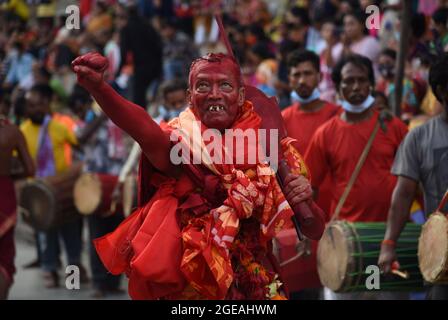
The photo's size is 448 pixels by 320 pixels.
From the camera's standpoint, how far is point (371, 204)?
8211 mm

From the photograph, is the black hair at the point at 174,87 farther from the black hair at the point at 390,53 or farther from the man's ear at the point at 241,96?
the man's ear at the point at 241,96

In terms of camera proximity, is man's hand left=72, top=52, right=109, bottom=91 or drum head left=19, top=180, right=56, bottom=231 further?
drum head left=19, top=180, right=56, bottom=231

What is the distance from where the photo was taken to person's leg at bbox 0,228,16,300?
8.40 m

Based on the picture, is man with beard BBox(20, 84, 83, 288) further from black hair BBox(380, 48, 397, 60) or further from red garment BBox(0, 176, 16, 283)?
black hair BBox(380, 48, 397, 60)

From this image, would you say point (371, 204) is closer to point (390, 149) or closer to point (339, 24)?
point (390, 149)

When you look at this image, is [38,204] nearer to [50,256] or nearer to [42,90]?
[50,256]

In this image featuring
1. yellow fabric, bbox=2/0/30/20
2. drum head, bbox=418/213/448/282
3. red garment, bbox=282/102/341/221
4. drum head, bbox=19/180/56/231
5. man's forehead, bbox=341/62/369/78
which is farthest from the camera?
yellow fabric, bbox=2/0/30/20

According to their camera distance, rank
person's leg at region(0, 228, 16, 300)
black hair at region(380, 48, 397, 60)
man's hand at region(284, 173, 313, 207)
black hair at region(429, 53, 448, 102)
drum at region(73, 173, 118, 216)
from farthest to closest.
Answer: drum at region(73, 173, 118, 216)
black hair at region(380, 48, 397, 60)
person's leg at region(0, 228, 16, 300)
black hair at region(429, 53, 448, 102)
man's hand at region(284, 173, 313, 207)

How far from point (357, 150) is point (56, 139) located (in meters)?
4.95

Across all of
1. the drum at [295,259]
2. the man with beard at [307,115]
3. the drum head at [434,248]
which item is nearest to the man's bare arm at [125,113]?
the drum head at [434,248]

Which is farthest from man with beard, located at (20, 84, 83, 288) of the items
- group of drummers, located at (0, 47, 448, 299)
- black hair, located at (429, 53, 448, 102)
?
black hair, located at (429, 53, 448, 102)

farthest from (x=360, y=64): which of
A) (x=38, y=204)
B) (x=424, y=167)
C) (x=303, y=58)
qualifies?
(x=38, y=204)

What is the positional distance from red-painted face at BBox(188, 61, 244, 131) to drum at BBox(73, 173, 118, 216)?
5.94 metres

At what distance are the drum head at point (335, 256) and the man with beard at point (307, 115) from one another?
2.15ft
